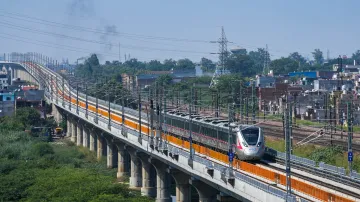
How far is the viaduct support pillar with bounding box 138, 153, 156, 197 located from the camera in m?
52.0

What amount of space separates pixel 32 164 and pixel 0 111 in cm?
4732

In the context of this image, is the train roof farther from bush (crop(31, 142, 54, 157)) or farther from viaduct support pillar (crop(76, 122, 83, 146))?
viaduct support pillar (crop(76, 122, 83, 146))

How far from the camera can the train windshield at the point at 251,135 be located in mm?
34500

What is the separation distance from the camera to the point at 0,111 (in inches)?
3846

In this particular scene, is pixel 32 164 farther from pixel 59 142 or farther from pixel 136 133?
pixel 59 142

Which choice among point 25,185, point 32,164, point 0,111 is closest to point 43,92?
point 0,111

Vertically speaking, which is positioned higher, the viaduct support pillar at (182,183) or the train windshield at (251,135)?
the train windshield at (251,135)

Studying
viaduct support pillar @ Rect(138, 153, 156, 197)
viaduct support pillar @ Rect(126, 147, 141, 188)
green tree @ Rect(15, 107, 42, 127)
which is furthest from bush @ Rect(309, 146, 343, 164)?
green tree @ Rect(15, 107, 42, 127)

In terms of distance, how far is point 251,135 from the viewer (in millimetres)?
34688

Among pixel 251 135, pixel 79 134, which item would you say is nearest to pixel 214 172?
pixel 251 135

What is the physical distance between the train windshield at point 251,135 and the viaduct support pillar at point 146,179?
1797 centimetres

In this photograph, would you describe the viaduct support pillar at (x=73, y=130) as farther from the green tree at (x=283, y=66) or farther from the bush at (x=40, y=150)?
the green tree at (x=283, y=66)

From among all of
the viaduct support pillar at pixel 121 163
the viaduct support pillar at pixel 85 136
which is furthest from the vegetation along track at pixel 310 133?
the viaduct support pillar at pixel 85 136

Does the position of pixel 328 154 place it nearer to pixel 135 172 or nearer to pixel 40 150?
pixel 135 172
